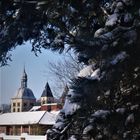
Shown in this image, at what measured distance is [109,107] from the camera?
4.76 meters

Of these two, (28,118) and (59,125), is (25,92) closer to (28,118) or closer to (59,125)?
(28,118)

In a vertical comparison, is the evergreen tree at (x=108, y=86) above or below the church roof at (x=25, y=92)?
below

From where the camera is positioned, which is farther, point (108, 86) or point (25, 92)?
point (25, 92)

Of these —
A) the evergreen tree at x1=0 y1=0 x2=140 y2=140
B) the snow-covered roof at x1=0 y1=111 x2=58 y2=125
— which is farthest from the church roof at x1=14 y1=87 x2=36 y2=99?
the evergreen tree at x1=0 y1=0 x2=140 y2=140

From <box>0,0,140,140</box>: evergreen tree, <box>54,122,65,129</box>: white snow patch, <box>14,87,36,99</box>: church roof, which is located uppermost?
<box>14,87,36,99</box>: church roof

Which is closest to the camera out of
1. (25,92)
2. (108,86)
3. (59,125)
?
(108,86)

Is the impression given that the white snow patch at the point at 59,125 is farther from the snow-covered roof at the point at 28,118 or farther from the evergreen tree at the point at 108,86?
the snow-covered roof at the point at 28,118

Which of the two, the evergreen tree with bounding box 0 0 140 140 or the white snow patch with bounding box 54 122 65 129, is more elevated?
the evergreen tree with bounding box 0 0 140 140

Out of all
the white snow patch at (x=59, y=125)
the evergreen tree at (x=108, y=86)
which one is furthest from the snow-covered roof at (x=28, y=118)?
the evergreen tree at (x=108, y=86)

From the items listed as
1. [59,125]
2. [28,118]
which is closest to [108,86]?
[59,125]

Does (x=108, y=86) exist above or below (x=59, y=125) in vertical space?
above

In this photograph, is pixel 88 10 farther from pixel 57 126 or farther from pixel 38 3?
pixel 57 126

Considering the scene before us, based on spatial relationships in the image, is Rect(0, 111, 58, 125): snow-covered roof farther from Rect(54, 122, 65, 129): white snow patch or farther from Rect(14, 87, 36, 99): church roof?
Rect(54, 122, 65, 129): white snow patch

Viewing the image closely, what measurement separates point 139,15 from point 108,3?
1.71 m
